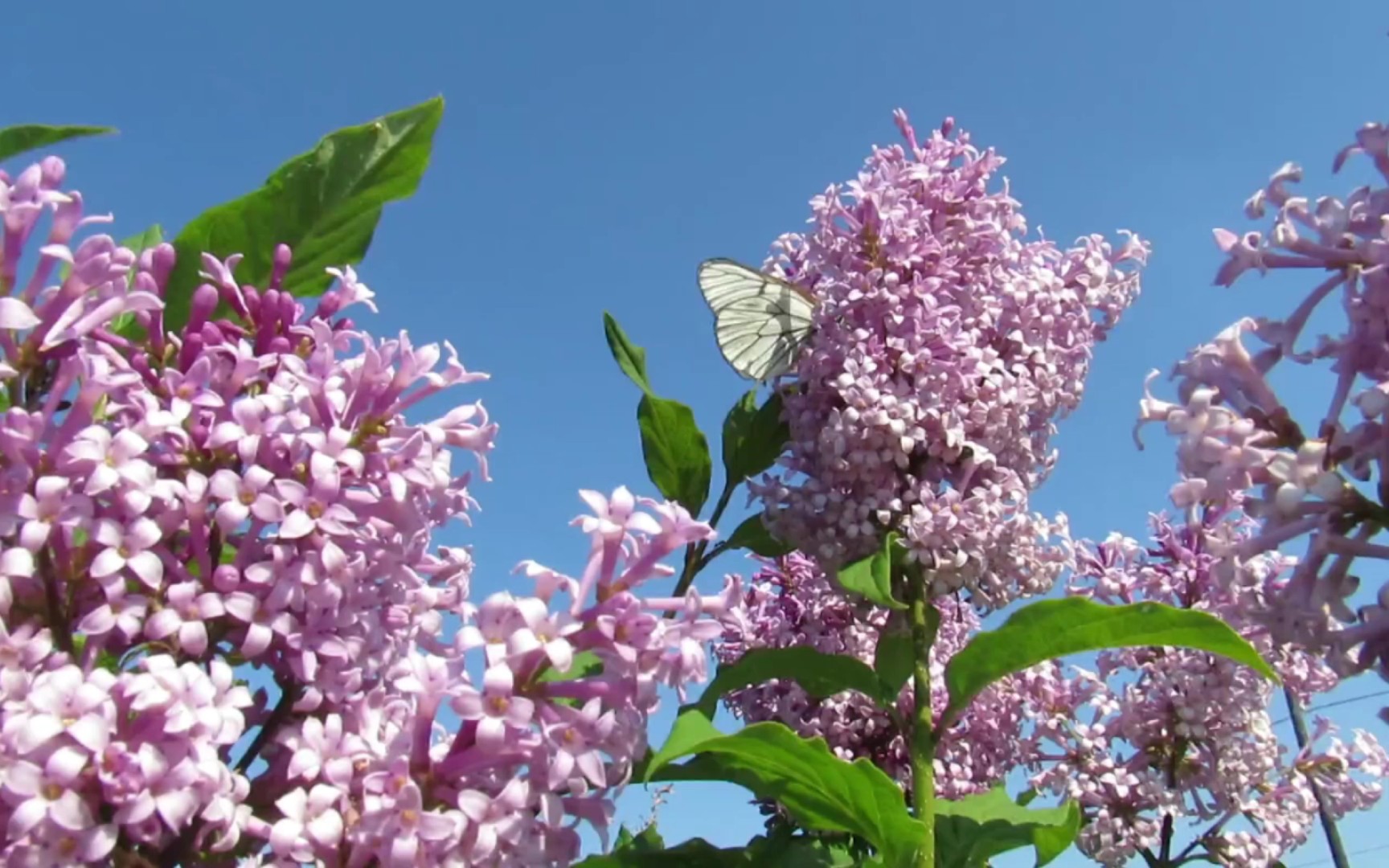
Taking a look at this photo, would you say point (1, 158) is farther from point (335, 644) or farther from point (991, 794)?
point (991, 794)

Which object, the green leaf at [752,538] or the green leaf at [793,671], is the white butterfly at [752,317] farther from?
the green leaf at [793,671]

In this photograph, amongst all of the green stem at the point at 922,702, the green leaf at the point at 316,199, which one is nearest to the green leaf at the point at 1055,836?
the green stem at the point at 922,702

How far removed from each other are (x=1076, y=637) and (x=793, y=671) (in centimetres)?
Answer: 57

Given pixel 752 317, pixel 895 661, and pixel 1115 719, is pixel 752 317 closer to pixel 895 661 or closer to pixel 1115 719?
pixel 895 661

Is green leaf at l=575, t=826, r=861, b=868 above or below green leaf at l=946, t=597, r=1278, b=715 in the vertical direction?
below

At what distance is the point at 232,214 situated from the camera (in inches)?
78.4

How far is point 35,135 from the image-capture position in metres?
1.80

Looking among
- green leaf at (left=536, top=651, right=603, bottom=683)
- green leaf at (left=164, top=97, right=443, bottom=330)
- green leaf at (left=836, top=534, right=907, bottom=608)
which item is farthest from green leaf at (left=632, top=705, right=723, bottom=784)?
green leaf at (left=164, top=97, right=443, bottom=330)

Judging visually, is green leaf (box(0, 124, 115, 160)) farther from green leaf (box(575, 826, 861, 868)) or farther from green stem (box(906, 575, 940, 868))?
green stem (box(906, 575, 940, 868))

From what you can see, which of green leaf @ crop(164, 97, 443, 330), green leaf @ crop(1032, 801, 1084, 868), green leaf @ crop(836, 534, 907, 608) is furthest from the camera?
green leaf @ crop(836, 534, 907, 608)

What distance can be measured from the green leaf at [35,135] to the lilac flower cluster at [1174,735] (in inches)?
109

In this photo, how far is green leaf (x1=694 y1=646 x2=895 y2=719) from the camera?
248 cm

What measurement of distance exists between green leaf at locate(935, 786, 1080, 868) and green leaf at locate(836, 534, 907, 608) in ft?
1.47

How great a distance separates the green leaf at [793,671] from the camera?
2.48 m
